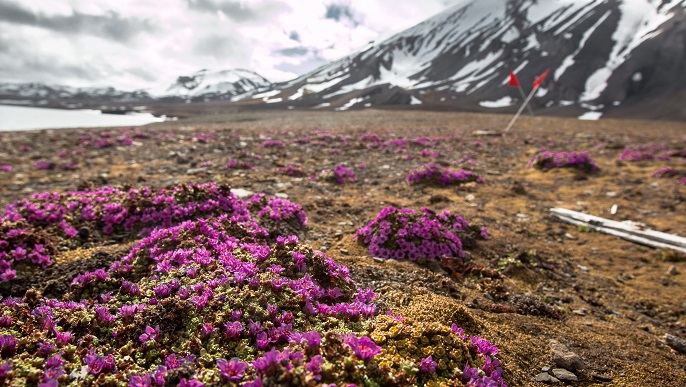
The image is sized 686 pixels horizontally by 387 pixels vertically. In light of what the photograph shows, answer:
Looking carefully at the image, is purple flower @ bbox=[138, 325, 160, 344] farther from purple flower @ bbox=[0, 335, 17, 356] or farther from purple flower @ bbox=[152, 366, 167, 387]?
purple flower @ bbox=[0, 335, 17, 356]

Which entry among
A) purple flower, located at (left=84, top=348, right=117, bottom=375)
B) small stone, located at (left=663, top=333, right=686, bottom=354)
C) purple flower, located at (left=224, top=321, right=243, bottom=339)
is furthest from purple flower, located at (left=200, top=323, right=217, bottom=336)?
small stone, located at (left=663, top=333, right=686, bottom=354)

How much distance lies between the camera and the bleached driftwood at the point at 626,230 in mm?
8828

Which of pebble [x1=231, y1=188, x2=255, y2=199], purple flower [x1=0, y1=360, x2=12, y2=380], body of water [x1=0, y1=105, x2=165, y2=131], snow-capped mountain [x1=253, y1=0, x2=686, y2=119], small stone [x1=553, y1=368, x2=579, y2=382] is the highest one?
snow-capped mountain [x1=253, y1=0, x2=686, y2=119]

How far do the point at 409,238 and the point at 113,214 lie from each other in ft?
20.4

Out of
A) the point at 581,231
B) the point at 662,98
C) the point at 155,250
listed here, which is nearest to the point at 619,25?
the point at 662,98

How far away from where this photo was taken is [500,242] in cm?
871

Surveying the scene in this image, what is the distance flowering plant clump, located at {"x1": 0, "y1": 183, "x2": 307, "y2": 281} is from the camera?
6.62m

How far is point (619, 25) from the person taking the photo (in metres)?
141

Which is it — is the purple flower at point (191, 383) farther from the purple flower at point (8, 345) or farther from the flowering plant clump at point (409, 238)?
the flowering plant clump at point (409, 238)

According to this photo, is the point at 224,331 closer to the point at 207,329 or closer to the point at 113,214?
the point at 207,329

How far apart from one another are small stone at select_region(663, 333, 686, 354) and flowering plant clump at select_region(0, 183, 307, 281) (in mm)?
6599

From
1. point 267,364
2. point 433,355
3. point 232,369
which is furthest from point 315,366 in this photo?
point 433,355

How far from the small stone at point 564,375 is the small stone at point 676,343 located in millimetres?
2366

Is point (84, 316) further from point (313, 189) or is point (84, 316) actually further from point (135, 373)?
point (313, 189)
